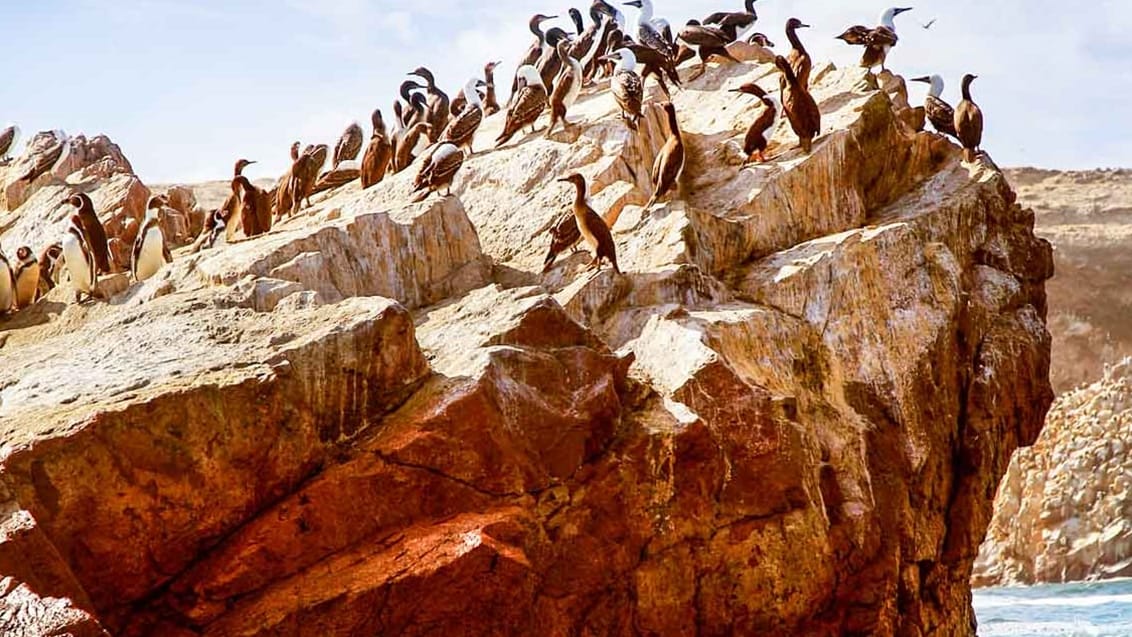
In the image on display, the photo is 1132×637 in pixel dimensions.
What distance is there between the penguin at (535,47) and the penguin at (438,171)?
4.23 meters

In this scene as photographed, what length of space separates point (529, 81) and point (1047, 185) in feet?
113

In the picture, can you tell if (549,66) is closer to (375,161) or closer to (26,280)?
(375,161)

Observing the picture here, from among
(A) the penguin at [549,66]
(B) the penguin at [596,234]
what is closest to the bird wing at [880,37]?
(A) the penguin at [549,66]

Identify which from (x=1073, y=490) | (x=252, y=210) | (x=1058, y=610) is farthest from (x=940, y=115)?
(x=1073, y=490)

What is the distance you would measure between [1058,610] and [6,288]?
18.4 metres

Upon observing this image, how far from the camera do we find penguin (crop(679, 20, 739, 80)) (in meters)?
18.7

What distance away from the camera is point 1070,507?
2984cm

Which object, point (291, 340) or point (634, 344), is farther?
point (634, 344)

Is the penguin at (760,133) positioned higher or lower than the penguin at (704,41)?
lower

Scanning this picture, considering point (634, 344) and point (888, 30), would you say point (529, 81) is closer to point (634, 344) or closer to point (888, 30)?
point (888, 30)

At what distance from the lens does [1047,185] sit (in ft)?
158

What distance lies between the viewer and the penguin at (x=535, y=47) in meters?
19.6

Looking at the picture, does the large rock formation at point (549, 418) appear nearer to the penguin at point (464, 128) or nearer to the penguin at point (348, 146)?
the penguin at point (464, 128)

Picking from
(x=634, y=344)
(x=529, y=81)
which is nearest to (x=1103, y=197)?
(x=529, y=81)
